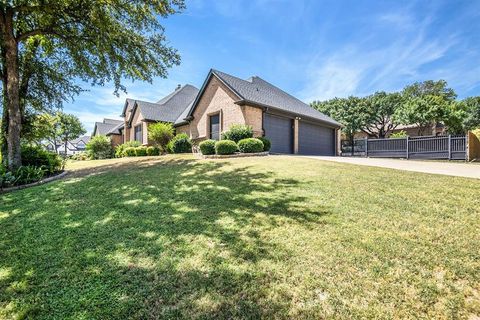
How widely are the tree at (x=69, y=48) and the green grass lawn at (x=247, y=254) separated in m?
8.05

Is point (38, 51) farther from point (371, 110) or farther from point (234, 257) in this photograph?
point (371, 110)

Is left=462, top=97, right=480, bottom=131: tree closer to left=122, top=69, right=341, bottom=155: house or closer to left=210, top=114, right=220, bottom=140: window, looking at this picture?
left=122, top=69, right=341, bottom=155: house

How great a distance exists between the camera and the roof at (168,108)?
955 inches

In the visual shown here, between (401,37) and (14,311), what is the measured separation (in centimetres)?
1823

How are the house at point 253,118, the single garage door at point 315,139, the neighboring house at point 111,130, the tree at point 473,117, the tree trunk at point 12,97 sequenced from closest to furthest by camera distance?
the tree trunk at point 12,97, the house at point 253,118, the single garage door at point 315,139, the neighboring house at point 111,130, the tree at point 473,117

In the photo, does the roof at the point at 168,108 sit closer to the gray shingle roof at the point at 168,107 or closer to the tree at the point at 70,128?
the gray shingle roof at the point at 168,107

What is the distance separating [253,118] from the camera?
1652 cm

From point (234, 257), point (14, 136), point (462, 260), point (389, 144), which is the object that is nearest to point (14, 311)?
point (234, 257)

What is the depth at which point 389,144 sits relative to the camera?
17.4 meters

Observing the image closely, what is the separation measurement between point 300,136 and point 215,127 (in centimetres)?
694

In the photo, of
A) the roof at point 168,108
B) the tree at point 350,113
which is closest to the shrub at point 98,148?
the roof at point 168,108

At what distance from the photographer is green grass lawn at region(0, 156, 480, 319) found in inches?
98.9

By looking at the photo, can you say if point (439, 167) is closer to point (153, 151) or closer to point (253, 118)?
point (253, 118)

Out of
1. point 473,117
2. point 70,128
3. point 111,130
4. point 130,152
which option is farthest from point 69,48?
point 473,117
